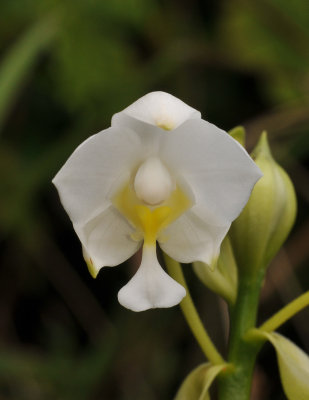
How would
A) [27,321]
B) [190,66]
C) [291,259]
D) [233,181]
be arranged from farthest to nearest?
[27,321] < [190,66] < [291,259] < [233,181]

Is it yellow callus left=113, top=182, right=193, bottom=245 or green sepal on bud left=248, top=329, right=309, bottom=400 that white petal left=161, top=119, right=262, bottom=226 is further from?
green sepal on bud left=248, top=329, right=309, bottom=400

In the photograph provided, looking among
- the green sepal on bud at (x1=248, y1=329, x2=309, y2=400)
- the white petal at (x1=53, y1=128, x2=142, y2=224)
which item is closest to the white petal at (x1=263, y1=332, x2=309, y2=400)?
the green sepal on bud at (x1=248, y1=329, x2=309, y2=400)

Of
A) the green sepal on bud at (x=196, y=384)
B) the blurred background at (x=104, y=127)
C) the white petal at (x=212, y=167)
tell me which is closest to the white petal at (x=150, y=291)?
the white petal at (x=212, y=167)

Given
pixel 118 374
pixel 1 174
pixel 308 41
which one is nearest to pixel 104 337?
pixel 118 374

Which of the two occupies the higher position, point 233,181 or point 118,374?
point 233,181

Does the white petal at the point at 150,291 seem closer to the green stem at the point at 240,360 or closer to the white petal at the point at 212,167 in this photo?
the white petal at the point at 212,167

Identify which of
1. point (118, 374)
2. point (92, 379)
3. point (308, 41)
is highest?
point (308, 41)

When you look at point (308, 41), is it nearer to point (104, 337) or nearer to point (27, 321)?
point (104, 337)
